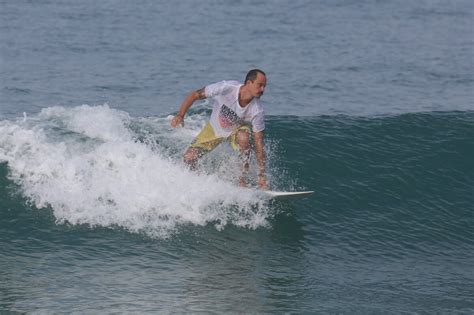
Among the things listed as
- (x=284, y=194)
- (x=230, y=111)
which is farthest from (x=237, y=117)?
(x=284, y=194)

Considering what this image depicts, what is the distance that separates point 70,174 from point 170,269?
256cm

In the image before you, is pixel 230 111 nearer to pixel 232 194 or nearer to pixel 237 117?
pixel 237 117

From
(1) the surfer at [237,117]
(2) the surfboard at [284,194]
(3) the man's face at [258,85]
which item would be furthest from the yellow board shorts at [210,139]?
(2) the surfboard at [284,194]

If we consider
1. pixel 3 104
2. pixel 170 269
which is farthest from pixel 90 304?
pixel 3 104

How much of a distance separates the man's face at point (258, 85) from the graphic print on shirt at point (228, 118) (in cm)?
44

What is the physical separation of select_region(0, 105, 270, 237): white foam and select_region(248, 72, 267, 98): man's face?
50.7 inches

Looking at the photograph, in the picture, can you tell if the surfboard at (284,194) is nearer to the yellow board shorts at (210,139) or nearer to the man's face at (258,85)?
the yellow board shorts at (210,139)

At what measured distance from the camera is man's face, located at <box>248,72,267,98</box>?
33.8 ft

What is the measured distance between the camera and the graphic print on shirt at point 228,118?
1074cm

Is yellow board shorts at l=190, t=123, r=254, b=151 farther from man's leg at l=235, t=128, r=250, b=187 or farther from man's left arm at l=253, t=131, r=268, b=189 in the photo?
man's left arm at l=253, t=131, r=268, b=189

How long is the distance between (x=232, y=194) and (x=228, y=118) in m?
0.94

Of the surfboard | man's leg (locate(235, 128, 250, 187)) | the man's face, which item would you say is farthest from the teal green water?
the man's face

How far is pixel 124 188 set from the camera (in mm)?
11211

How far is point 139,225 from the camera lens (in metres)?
10.7
